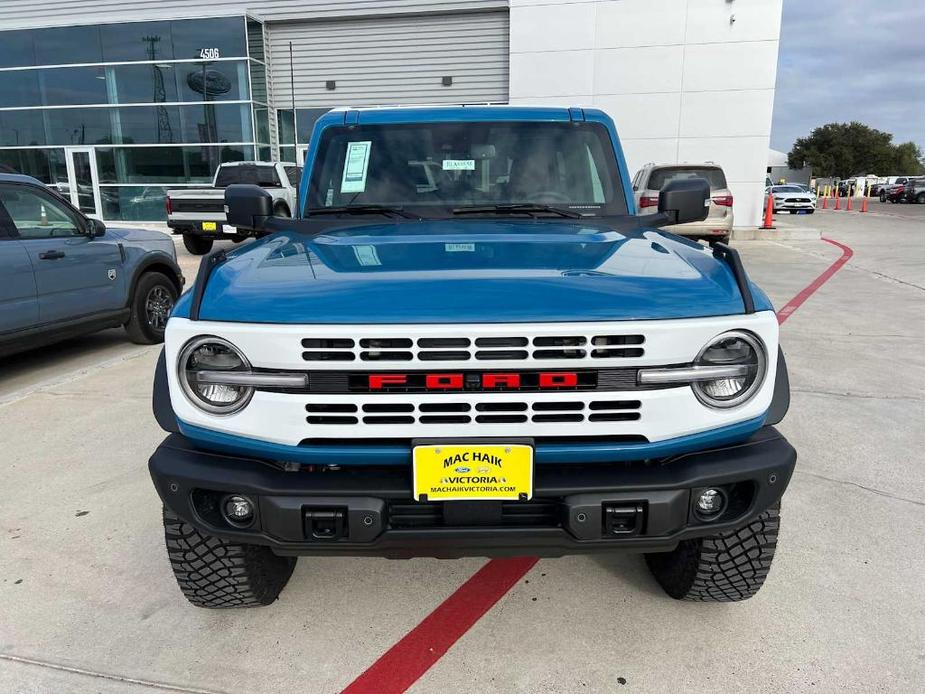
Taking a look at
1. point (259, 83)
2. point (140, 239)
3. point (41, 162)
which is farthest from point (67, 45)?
point (140, 239)

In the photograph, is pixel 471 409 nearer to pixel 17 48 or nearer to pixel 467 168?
pixel 467 168

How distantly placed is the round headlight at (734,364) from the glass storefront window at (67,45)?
2179 centimetres

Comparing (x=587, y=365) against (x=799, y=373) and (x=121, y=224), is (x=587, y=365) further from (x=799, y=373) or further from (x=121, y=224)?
(x=121, y=224)

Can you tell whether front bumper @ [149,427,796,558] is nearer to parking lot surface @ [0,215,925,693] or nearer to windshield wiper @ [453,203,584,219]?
parking lot surface @ [0,215,925,693]

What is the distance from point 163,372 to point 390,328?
0.92m

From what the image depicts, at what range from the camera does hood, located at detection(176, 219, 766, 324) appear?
1942mm

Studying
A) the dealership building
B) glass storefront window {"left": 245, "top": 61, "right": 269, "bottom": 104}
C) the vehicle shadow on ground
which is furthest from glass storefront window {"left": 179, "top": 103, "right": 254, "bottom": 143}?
the vehicle shadow on ground

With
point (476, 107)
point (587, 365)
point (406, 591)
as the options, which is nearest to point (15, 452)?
Answer: point (406, 591)

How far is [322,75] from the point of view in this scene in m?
19.5

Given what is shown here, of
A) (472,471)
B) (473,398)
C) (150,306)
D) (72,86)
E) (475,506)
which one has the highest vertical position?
(72,86)

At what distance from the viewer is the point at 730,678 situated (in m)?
2.30

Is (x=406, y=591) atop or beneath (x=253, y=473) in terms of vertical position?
beneath

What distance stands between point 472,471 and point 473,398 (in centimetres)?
21

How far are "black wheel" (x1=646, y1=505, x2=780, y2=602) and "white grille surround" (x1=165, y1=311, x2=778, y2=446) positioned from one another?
59 cm
